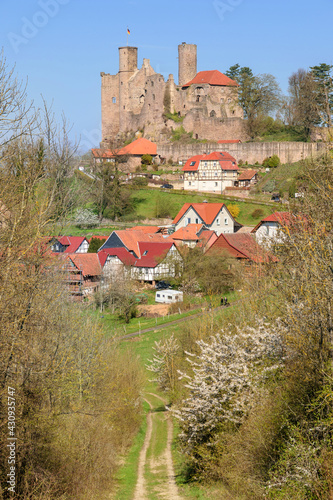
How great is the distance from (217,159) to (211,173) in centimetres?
157

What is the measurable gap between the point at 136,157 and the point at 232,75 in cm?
1882

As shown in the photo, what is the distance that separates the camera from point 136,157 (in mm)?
75312

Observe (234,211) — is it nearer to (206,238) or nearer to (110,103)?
(206,238)

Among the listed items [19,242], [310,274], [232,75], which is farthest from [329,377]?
[232,75]

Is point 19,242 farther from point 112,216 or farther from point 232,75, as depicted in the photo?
point 232,75

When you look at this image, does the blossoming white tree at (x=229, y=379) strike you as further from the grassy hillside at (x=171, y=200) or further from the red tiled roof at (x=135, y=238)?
the grassy hillside at (x=171, y=200)

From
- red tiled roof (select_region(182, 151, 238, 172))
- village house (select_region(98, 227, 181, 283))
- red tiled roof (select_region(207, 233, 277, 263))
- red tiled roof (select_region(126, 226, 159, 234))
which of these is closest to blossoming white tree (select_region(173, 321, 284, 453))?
red tiled roof (select_region(207, 233, 277, 263))

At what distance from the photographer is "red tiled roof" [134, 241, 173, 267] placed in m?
47.7

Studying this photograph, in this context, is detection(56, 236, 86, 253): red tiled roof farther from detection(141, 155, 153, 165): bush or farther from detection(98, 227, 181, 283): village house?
detection(141, 155, 153, 165): bush

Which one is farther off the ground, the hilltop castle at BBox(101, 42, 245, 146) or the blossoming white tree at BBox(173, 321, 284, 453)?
the hilltop castle at BBox(101, 42, 245, 146)

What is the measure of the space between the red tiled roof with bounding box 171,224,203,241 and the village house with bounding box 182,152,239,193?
42.6ft

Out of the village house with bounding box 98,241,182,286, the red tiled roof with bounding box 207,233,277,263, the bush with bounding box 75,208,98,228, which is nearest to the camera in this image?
the red tiled roof with bounding box 207,233,277,263

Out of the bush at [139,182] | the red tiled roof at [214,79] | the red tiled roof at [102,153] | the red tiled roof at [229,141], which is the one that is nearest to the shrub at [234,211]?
the bush at [139,182]

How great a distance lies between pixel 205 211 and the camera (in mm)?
56781
